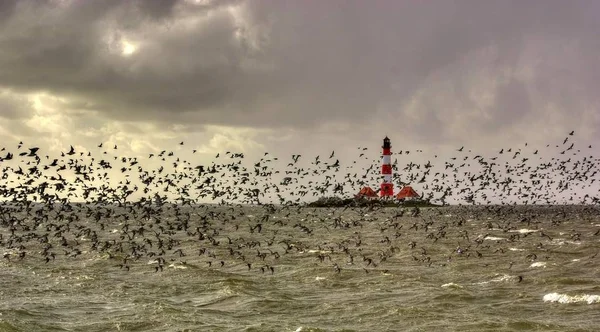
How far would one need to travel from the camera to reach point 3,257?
149 feet

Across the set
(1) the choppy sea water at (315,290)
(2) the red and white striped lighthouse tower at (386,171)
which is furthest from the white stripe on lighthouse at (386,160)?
(1) the choppy sea water at (315,290)

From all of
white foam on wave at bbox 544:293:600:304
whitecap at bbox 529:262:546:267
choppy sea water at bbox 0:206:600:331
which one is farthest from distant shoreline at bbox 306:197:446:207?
white foam on wave at bbox 544:293:600:304

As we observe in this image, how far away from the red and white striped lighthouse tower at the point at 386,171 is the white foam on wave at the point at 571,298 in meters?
105

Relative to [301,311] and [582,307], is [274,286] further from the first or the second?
[582,307]

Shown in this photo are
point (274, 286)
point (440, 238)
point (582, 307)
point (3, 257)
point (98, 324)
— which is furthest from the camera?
point (440, 238)

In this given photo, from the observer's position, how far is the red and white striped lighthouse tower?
133375 millimetres

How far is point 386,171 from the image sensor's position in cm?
13312

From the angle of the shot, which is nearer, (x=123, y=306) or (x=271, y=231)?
(x=123, y=306)

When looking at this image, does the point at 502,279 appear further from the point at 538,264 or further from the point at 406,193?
the point at 406,193

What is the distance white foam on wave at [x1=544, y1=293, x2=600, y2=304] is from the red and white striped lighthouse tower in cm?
10526

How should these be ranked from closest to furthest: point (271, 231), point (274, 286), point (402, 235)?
1. point (274, 286)
2. point (402, 235)
3. point (271, 231)

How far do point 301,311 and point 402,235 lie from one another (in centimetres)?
3768

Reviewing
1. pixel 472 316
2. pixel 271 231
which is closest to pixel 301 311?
pixel 472 316

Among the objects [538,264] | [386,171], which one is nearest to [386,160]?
[386,171]
